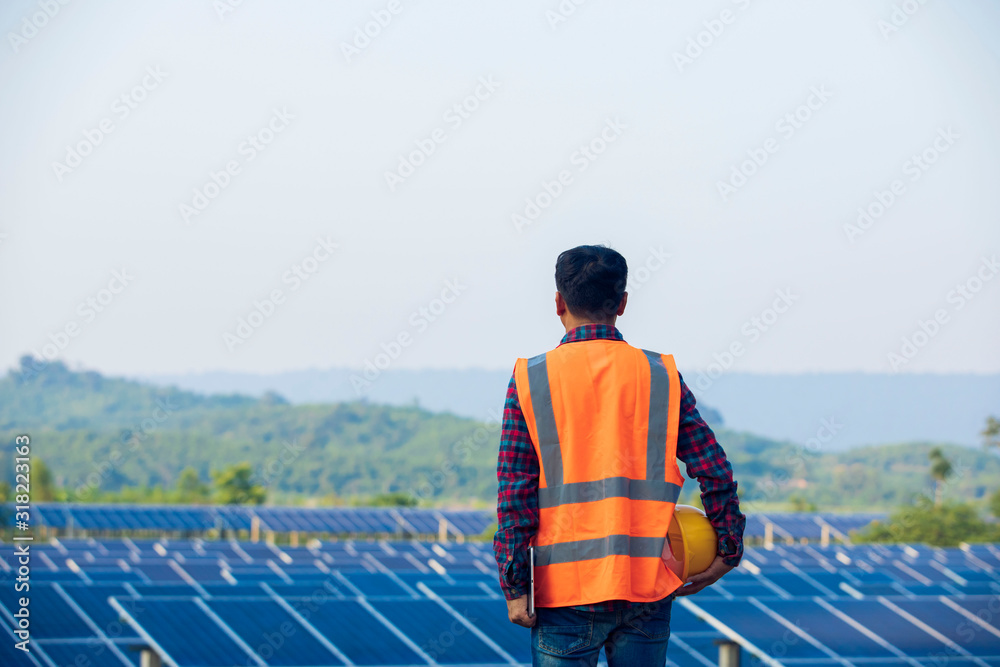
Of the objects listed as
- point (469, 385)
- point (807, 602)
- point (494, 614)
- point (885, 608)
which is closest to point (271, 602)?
point (494, 614)

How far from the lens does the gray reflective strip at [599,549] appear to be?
3230mm

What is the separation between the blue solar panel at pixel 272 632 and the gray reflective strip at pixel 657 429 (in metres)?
5.78

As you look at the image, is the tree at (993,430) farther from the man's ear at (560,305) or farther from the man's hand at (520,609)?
the man's hand at (520,609)

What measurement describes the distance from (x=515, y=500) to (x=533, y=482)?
0.28ft

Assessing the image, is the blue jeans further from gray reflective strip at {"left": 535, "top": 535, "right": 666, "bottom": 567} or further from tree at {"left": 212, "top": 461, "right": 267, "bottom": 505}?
tree at {"left": 212, "top": 461, "right": 267, "bottom": 505}

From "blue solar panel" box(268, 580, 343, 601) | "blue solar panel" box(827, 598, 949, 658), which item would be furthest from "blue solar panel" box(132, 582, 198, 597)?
"blue solar panel" box(827, 598, 949, 658)

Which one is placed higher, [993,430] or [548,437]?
[993,430]

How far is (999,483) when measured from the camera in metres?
95.9

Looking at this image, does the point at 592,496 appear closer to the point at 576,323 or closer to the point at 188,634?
the point at 576,323

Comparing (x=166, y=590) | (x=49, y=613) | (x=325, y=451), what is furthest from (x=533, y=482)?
(x=325, y=451)

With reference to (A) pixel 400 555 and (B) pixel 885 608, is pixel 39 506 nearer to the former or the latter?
(A) pixel 400 555

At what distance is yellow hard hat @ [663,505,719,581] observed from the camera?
3.33 meters

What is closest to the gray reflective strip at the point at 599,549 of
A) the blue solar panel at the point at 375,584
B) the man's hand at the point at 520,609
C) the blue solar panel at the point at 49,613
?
the man's hand at the point at 520,609

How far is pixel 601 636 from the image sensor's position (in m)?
3.27
